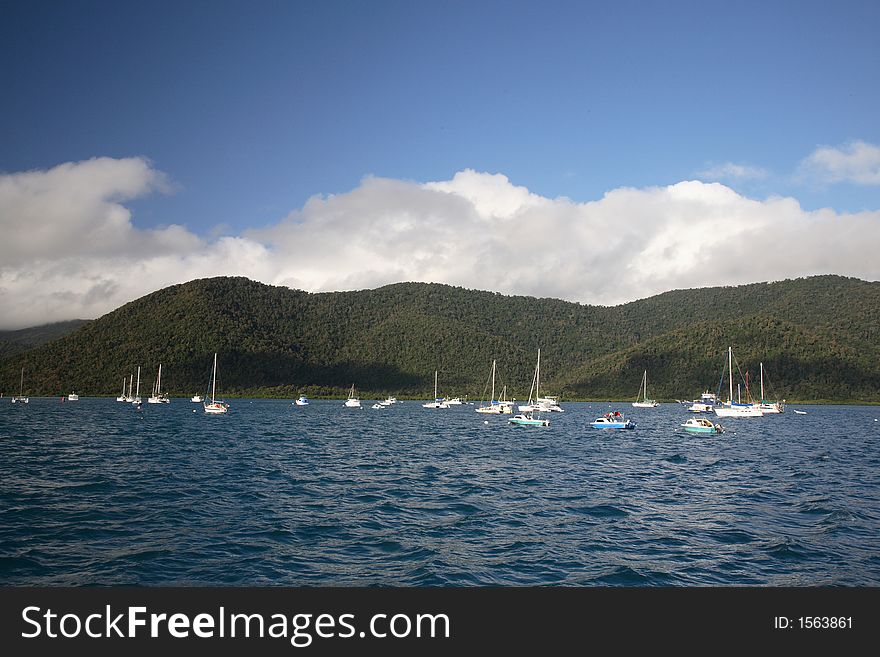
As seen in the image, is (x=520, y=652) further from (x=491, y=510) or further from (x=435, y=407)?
(x=435, y=407)

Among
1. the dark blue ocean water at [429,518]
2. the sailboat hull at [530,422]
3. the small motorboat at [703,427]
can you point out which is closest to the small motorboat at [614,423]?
the sailboat hull at [530,422]

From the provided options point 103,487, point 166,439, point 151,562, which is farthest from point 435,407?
point 151,562

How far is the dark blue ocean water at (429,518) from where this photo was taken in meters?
19.7

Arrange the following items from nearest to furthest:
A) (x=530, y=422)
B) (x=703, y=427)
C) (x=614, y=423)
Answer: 1. (x=703, y=427)
2. (x=614, y=423)
3. (x=530, y=422)

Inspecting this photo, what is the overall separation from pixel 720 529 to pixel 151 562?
21707 millimetres

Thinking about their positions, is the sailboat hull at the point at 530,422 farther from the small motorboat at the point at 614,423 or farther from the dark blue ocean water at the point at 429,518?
the dark blue ocean water at the point at 429,518

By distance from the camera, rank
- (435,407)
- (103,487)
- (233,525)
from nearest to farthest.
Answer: (233,525), (103,487), (435,407)

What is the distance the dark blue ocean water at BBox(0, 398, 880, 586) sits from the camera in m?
19.7

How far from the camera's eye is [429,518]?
27.8 m

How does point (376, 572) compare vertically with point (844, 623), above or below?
below

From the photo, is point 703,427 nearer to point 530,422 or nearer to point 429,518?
point 530,422

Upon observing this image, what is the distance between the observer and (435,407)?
639 ft

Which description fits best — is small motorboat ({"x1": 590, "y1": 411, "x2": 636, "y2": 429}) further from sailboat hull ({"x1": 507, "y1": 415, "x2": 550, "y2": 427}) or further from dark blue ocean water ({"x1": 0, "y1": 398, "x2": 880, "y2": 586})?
dark blue ocean water ({"x1": 0, "y1": 398, "x2": 880, "y2": 586})

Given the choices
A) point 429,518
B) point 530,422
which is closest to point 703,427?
point 530,422
